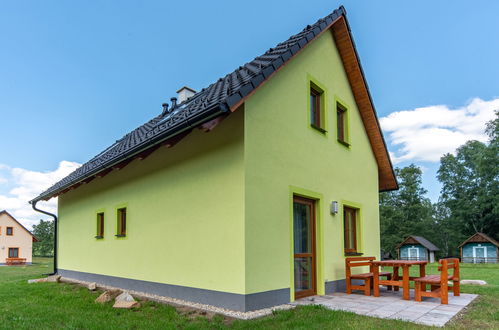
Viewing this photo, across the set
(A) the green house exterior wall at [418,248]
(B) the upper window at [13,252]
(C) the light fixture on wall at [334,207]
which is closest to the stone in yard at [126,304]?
(C) the light fixture on wall at [334,207]

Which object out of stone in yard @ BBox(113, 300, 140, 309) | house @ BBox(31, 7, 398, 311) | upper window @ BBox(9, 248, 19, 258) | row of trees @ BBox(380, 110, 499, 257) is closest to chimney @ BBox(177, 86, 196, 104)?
house @ BBox(31, 7, 398, 311)

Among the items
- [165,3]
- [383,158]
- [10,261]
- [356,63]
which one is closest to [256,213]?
[356,63]

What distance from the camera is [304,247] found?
7719mm

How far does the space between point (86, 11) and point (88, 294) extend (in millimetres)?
8729

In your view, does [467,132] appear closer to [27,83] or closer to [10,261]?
[27,83]

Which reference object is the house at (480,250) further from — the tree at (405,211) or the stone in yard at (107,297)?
the stone in yard at (107,297)

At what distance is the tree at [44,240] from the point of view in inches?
2161

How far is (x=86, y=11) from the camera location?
12.1m

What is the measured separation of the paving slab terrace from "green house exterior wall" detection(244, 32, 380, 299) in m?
0.64

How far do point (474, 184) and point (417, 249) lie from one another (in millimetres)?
13399

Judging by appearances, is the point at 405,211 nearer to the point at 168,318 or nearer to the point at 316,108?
the point at 316,108

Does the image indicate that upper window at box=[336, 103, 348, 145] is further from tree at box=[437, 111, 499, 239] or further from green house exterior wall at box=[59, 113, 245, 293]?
tree at box=[437, 111, 499, 239]

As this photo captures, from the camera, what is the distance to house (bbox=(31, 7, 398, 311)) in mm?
6207

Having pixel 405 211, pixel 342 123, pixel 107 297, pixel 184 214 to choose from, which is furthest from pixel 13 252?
pixel 405 211
